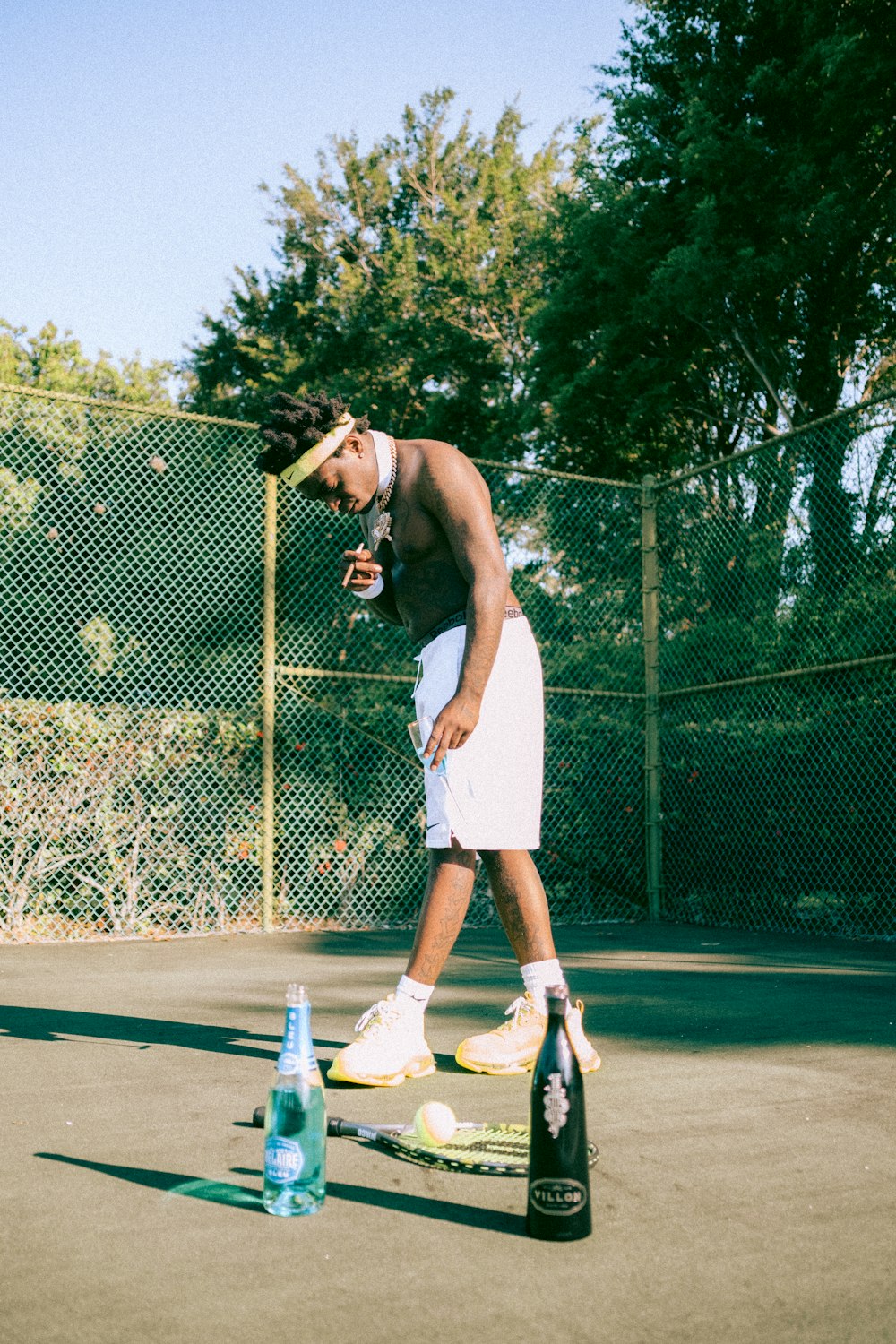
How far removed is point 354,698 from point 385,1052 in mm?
4285

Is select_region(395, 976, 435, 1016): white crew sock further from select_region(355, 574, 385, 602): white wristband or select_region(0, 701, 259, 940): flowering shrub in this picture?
select_region(0, 701, 259, 940): flowering shrub

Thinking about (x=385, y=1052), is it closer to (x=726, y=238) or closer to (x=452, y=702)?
(x=452, y=702)

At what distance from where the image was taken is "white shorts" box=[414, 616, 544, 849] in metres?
2.99

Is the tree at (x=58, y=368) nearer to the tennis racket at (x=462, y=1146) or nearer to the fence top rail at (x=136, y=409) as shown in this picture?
the fence top rail at (x=136, y=409)

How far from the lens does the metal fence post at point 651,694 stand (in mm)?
7531

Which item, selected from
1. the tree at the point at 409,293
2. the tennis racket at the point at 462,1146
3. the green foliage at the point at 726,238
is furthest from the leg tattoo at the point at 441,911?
the tree at the point at 409,293

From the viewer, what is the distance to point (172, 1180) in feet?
6.70

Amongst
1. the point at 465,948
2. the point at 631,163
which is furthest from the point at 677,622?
the point at 631,163

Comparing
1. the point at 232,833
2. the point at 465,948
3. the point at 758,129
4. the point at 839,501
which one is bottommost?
the point at 465,948

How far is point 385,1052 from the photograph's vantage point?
2.79m

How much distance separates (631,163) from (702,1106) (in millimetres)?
12350

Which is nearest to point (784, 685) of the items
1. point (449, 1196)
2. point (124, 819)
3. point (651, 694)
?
point (651, 694)

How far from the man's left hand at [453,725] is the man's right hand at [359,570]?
22.4 inches

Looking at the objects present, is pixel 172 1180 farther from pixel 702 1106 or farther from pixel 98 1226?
pixel 702 1106
